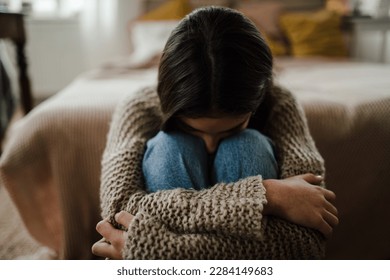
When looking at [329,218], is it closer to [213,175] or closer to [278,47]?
[213,175]

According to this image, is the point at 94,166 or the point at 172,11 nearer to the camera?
the point at 94,166

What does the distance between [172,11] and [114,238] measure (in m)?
1.47

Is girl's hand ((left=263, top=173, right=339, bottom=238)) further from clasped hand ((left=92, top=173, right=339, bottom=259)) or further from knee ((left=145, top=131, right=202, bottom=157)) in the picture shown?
knee ((left=145, top=131, right=202, bottom=157))

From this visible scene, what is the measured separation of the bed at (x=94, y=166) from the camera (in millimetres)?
717

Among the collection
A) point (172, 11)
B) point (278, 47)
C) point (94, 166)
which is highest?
point (172, 11)

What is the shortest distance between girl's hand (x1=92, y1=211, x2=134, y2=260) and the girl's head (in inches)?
6.3

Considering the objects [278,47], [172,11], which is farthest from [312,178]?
[172,11]

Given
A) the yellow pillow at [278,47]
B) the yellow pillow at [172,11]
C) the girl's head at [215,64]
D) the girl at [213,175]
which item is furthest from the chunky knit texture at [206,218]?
the yellow pillow at [172,11]

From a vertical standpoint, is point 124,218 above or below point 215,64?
below

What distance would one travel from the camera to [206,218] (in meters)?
0.47

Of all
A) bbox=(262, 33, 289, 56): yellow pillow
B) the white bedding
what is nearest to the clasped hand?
the white bedding

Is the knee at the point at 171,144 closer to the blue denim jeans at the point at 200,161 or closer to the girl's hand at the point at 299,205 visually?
the blue denim jeans at the point at 200,161

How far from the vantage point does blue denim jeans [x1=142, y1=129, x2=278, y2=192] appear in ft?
1.75
